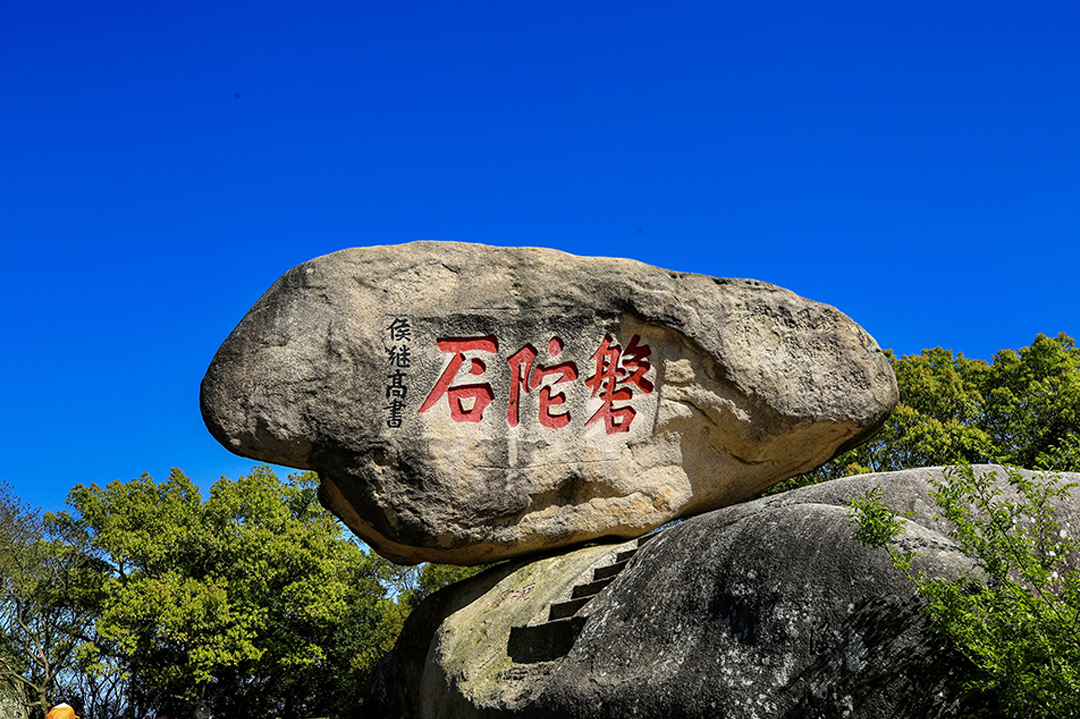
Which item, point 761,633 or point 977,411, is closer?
point 761,633

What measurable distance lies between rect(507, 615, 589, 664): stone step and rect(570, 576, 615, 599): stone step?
462 millimetres

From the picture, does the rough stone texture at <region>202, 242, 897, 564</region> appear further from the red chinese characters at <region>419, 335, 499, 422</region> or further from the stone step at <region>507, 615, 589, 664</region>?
the stone step at <region>507, 615, 589, 664</region>

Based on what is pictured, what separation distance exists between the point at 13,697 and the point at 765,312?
17.9 m

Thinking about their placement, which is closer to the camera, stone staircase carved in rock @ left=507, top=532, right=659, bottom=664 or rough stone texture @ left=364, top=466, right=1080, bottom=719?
→ rough stone texture @ left=364, top=466, right=1080, bottom=719

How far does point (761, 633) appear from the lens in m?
4.84

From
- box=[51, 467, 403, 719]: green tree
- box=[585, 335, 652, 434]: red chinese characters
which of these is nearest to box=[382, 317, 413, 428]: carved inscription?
box=[585, 335, 652, 434]: red chinese characters

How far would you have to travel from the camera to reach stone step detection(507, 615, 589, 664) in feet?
20.5

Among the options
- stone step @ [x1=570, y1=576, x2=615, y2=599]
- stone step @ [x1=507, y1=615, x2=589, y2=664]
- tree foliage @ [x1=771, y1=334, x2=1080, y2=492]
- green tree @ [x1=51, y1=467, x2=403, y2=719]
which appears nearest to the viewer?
stone step @ [x1=507, y1=615, x2=589, y2=664]

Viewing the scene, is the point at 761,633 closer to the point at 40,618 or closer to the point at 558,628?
the point at 558,628

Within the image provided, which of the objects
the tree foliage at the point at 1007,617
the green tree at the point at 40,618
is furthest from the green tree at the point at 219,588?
the tree foliage at the point at 1007,617

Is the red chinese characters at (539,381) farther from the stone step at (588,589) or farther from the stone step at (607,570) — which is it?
the stone step at (588,589)

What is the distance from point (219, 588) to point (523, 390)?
35.2 ft

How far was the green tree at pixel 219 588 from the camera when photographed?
1595 cm

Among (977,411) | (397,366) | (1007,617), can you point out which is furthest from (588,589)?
(977,411)
